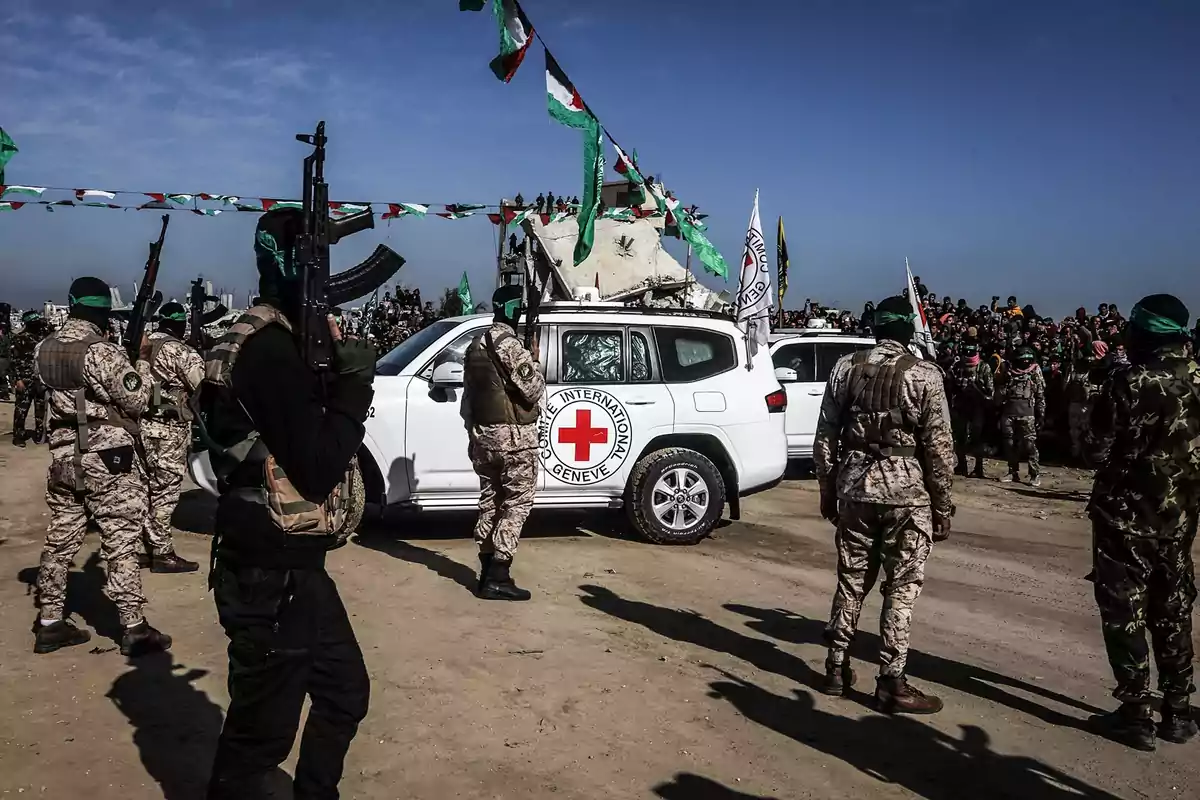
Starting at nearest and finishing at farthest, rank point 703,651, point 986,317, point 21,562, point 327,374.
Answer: point 327,374 < point 703,651 < point 21,562 < point 986,317

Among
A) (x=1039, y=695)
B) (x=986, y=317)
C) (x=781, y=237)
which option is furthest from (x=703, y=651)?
(x=986, y=317)

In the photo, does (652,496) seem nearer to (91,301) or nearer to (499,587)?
(499,587)

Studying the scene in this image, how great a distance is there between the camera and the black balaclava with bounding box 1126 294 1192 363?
13.9 ft

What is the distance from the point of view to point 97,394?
16.0ft

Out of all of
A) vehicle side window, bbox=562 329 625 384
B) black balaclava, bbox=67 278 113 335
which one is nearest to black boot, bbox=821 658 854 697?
vehicle side window, bbox=562 329 625 384

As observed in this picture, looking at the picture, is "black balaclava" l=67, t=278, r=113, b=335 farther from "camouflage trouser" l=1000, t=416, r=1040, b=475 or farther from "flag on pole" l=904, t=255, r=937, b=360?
"camouflage trouser" l=1000, t=416, r=1040, b=475

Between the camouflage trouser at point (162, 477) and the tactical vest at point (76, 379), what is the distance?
173 cm

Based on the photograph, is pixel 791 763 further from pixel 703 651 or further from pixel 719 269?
pixel 719 269

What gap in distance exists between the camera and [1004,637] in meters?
5.75

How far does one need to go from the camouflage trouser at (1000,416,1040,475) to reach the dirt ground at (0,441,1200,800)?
15.5 ft

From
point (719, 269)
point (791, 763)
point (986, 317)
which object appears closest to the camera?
point (791, 763)

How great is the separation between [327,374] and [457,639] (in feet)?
10.3

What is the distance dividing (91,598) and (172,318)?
6.73 ft

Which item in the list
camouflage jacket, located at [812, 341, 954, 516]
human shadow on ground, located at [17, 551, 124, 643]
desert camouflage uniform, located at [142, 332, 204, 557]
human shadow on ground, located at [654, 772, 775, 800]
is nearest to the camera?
human shadow on ground, located at [654, 772, 775, 800]
